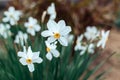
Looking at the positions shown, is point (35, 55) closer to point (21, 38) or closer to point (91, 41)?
point (21, 38)

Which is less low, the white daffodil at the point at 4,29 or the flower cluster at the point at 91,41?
the white daffodil at the point at 4,29

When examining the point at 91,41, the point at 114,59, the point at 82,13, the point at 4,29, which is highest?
the point at 82,13

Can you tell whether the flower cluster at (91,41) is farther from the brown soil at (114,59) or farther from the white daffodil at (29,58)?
the white daffodil at (29,58)

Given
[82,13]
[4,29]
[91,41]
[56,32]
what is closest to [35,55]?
[56,32]

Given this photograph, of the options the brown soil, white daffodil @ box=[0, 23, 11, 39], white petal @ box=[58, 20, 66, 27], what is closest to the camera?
white petal @ box=[58, 20, 66, 27]

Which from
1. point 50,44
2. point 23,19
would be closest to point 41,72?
point 50,44

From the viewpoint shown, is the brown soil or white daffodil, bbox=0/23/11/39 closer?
white daffodil, bbox=0/23/11/39

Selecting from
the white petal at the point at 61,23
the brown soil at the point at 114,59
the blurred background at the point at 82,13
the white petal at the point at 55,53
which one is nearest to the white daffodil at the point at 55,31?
the white petal at the point at 61,23

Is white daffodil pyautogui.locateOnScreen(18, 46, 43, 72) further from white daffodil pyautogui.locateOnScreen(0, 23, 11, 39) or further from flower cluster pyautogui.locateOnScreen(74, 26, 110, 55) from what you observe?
white daffodil pyautogui.locateOnScreen(0, 23, 11, 39)

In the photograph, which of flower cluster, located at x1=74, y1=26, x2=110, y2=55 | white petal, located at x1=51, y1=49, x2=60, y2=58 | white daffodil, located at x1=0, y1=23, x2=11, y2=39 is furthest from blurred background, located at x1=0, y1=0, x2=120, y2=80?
white petal, located at x1=51, y1=49, x2=60, y2=58

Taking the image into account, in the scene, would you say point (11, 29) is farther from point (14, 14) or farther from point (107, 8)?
point (107, 8)

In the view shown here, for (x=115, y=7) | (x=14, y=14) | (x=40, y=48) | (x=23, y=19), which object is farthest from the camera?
(x=115, y=7)
